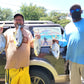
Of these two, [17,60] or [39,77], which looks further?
[39,77]

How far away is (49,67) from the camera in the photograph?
9.32 feet

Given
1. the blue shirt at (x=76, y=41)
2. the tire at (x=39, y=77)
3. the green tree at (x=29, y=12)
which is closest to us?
the blue shirt at (x=76, y=41)

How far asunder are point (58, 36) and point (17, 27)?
3.14ft

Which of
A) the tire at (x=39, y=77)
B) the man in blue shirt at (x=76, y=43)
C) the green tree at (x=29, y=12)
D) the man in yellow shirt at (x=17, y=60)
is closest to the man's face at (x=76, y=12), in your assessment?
the man in blue shirt at (x=76, y=43)

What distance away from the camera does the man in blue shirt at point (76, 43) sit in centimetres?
239

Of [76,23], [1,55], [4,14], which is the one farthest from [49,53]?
[4,14]

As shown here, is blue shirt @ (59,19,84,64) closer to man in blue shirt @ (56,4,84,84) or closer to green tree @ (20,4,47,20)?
man in blue shirt @ (56,4,84,84)

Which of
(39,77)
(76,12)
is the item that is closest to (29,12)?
(39,77)

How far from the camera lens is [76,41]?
2398 mm

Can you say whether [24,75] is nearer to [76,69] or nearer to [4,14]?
[76,69]

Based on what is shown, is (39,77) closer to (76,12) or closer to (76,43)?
(76,43)

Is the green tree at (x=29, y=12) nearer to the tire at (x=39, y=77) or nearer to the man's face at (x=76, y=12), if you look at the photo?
the tire at (x=39, y=77)

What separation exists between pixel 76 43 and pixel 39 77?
1107 mm

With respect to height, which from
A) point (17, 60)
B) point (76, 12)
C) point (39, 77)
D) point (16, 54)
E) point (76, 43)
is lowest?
point (39, 77)
